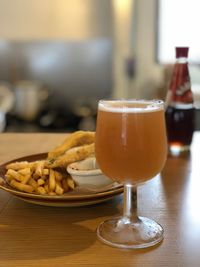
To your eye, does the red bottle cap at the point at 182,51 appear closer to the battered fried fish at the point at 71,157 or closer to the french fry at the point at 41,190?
the battered fried fish at the point at 71,157

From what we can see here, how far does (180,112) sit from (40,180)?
57 cm

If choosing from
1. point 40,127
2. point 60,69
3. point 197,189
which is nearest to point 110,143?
point 197,189

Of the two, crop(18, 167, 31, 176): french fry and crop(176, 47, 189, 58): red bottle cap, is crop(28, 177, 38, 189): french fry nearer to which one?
crop(18, 167, 31, 176): french fry

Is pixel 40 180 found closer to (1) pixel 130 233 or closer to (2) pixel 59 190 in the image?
(2) pixel 59 190

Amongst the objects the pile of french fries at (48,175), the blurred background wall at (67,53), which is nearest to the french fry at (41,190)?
the pile of french fries at (48,175)

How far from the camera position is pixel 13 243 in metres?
0.59

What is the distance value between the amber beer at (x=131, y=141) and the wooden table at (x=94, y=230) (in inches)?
4.3

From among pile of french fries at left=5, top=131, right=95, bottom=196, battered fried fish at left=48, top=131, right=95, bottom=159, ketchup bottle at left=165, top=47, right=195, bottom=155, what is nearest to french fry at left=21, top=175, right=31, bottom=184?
pile of french fries at left=5, top=131, right=95, bottom=196

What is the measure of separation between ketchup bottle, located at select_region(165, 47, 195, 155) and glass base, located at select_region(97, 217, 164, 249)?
0.52 m

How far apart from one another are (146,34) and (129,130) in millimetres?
3384

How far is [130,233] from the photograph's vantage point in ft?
2.02

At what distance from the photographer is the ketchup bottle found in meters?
1.14

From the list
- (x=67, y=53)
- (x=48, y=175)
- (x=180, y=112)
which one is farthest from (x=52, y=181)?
(x=67, y=53)

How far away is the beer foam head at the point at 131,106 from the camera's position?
605 mm
